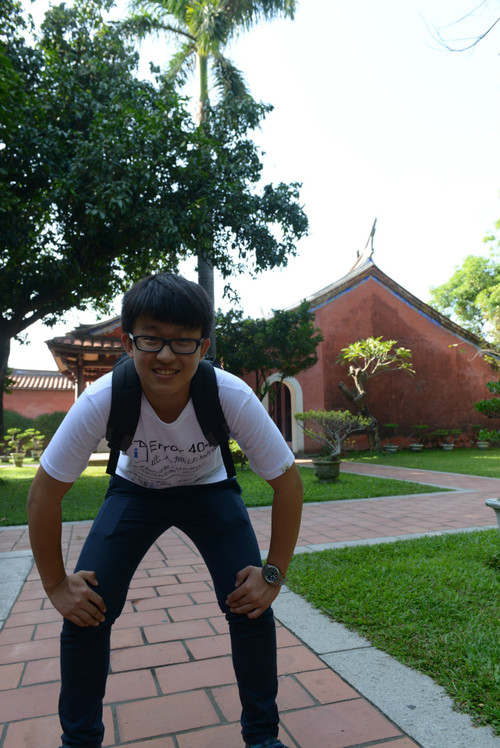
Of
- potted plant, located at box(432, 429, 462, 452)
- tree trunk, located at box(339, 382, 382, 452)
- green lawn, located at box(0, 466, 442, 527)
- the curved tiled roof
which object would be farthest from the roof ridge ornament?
the curved tiled roof

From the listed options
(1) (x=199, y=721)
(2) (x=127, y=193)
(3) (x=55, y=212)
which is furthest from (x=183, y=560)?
(3) (x=55, y=212)

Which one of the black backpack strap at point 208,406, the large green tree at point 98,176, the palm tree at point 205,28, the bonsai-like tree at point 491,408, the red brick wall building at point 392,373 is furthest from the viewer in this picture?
the red brick wall building at point 392,373

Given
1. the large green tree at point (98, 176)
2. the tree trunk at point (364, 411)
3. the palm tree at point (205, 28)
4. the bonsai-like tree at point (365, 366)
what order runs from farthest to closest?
the tree trunk at point (364, 411) < the bonsai-like tree at point (365, 366) < the palm tree at point (205, 28) < the large green tree at point (98, 176)

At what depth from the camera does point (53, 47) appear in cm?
945

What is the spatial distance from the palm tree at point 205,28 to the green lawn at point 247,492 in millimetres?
9023

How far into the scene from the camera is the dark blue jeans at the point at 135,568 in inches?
57.6

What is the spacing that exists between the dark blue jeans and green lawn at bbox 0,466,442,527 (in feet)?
14.8

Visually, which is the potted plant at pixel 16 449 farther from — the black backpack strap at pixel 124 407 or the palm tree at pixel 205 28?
the black backpack strap at pixel 124 407

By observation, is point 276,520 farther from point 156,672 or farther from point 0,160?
point 0,160

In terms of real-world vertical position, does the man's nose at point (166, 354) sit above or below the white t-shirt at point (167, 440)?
above

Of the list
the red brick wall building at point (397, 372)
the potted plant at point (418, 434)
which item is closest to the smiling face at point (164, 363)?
the red brick wall building at point (397, 372)

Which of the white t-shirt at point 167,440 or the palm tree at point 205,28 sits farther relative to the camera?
the palm tree at point 205,28

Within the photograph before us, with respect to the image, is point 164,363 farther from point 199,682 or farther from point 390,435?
point 390,435

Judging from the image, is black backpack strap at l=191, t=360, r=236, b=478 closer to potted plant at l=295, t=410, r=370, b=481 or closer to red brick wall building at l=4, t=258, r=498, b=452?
potted plant at l=295, t=410, r=370, b=481
